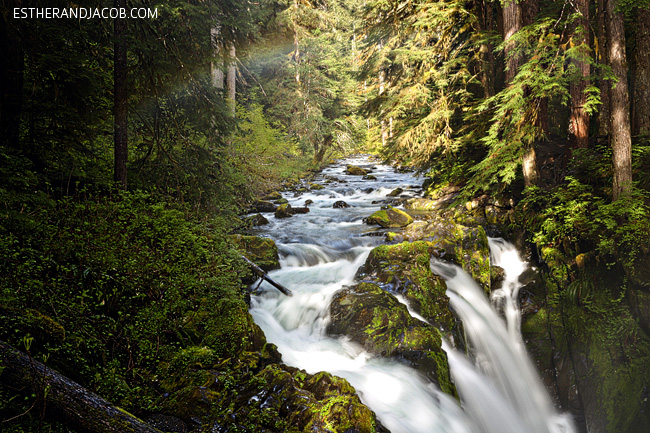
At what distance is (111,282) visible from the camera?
379 centimetres

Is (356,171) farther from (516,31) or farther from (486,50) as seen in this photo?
(516,31)

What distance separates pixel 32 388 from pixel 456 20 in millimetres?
13702

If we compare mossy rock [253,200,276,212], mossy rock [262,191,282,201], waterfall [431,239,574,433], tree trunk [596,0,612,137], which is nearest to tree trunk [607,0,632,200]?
tree trunk [596,0,612,137]

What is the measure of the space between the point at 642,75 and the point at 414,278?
637cm

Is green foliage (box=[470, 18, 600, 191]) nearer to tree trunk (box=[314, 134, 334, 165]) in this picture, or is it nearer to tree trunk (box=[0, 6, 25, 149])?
tree trunk (box=[0, 6, 25, 149])

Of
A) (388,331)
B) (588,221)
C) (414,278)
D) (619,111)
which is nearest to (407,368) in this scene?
(388,331)

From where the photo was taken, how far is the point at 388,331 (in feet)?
18.3

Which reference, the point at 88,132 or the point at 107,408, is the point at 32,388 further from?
the point at 88,132

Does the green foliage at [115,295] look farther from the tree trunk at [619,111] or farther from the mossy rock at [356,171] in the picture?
the mossy rock at [356,171]

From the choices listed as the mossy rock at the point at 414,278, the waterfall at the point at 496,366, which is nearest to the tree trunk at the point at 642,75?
the waterfall at the point at 496,366

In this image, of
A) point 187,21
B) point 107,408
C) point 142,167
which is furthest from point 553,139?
point 107,408

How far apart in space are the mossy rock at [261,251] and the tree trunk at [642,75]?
8669mm

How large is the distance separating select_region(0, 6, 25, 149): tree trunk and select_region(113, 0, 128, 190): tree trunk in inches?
47.1

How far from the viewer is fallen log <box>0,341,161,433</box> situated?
2.25 meters
